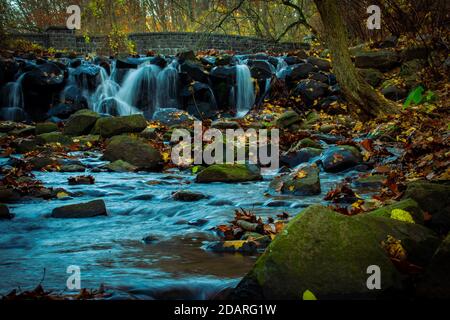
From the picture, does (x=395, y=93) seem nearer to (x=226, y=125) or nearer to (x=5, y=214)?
(x=226, y=125)

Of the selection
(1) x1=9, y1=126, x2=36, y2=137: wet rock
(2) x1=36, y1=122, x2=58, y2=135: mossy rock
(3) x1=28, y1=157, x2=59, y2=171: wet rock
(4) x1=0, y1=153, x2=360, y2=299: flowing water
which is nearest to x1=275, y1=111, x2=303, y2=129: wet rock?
(4) x1=0, y1=153, x2=360, y2=299: flowing water

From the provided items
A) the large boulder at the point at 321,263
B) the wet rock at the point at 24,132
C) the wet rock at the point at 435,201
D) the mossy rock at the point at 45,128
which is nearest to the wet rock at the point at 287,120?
the mossy rock at the point at 45,128

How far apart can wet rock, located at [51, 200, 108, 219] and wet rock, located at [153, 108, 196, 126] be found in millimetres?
8383

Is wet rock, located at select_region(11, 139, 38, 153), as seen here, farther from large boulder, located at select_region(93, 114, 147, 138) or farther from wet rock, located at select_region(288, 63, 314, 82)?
wet rock, located at select_region(288, 63, 314, 82)

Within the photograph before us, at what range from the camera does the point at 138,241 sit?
4289mm

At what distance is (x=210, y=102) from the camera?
16953 mm

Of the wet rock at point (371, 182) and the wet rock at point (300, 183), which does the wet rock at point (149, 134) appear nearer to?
the wet rock at point (300, 183)

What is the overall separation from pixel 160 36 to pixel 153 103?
Answer: 9.68 metres

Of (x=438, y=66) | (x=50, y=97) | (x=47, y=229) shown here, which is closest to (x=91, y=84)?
(x=50, y=97)

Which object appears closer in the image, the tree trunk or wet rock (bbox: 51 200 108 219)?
wet rock (bbox: 51 200 108 219)

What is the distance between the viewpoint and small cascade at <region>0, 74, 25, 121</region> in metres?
15.9

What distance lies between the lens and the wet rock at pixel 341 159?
7.50 metres
